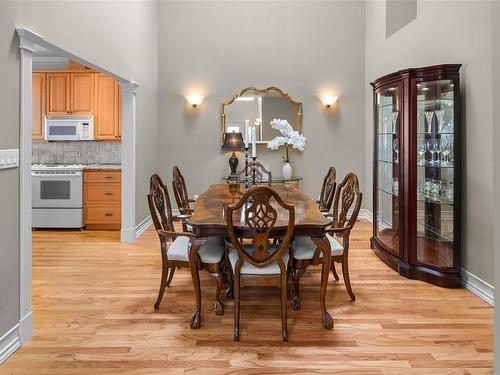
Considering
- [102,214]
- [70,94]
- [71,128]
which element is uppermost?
[70,94]

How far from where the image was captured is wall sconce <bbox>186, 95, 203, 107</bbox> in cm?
690

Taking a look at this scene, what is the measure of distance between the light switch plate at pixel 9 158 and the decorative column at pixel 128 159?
283cm

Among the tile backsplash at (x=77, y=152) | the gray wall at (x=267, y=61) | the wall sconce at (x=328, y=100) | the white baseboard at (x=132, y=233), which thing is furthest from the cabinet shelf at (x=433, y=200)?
the tile backsplash at (x=77, y=152)

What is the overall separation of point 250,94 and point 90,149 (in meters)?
2.74

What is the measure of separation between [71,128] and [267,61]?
3.26 meters

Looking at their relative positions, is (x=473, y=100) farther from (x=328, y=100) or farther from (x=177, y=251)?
(x=328, y=100)

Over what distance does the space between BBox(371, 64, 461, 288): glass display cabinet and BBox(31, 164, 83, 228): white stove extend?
14.2 feet

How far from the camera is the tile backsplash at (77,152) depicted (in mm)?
6758

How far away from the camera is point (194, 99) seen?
272 inches

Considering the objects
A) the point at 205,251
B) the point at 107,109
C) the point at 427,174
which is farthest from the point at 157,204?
the point at 107,109

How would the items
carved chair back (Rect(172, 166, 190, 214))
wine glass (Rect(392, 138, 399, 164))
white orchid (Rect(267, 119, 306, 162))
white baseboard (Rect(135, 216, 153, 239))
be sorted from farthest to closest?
white orchid (Rect(267, 119, 306, 162)) < white baseboard (Rect(135, 216, 153, 239)) < carved chair back (Rect(172, 166, 190, 214)) < wine glass (Rect(392, 138, 399, 164))

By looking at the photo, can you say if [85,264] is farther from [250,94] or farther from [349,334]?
[250,94]

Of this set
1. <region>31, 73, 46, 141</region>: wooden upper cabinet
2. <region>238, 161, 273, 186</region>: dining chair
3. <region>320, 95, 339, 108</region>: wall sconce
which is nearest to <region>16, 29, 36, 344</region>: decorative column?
<region>238, 161, 273, 186</region>: dining chair

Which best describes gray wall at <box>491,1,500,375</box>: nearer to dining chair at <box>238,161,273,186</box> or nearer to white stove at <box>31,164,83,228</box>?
dining chair at <box>238,161,273,186</box>
